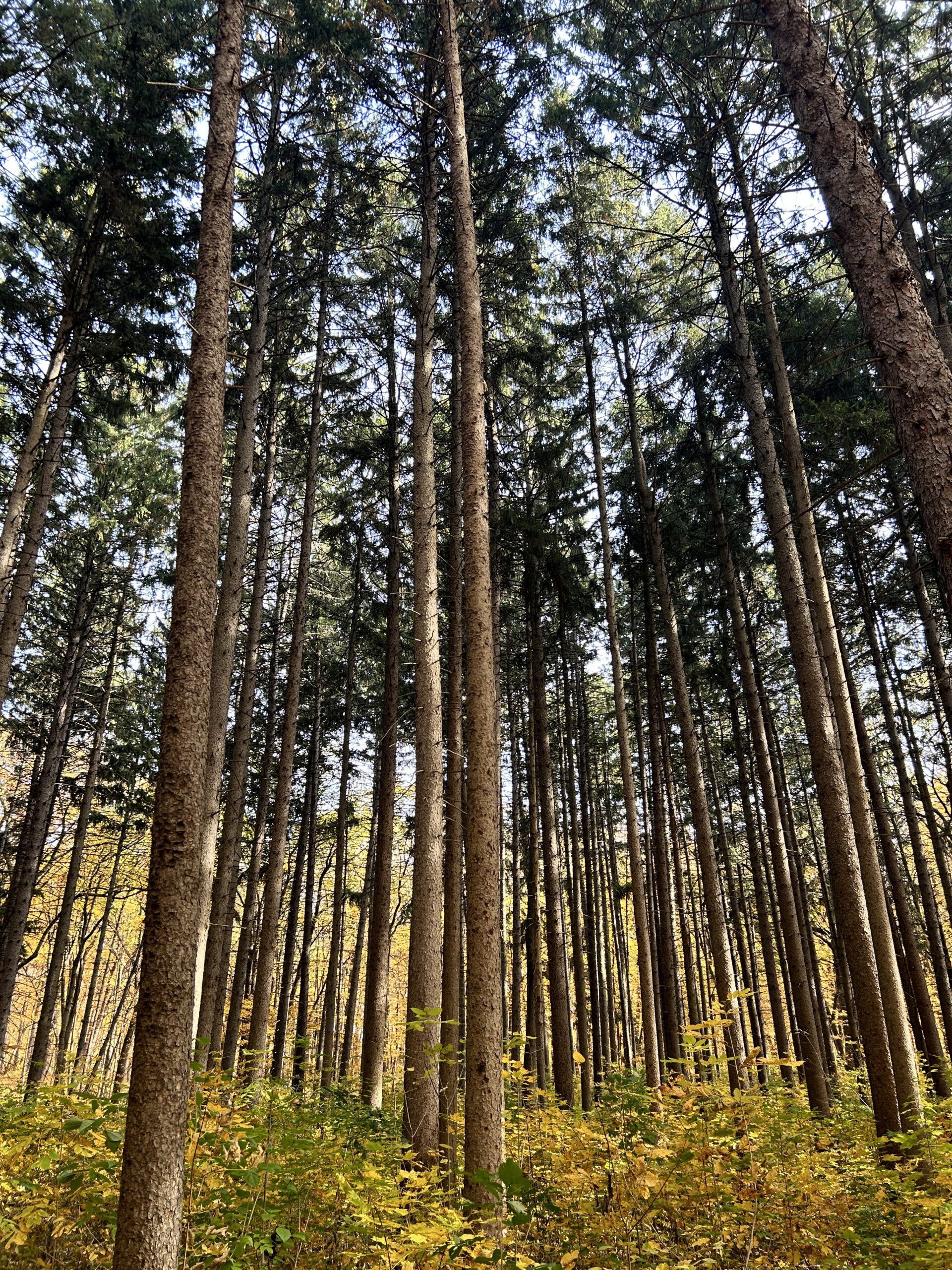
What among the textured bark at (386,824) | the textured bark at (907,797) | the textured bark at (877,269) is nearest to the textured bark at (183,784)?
the textured bark at (877,269)

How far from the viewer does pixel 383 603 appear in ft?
50.9

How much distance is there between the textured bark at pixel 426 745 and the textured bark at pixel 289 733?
2.13m

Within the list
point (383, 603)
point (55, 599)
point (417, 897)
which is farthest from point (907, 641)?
point (55, 599)

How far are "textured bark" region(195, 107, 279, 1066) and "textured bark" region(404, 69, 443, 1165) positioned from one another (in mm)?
2350

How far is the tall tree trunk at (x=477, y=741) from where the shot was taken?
569 centimetres

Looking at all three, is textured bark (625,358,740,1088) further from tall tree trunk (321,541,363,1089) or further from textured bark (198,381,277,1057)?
textured bark (198,381,277,1057)

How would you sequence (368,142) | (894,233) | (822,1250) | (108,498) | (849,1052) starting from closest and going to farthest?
(822,1250), (894,233), (368,142), (108,498), (849,1052)

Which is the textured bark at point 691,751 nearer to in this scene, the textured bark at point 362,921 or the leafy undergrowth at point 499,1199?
the leafy undergrowth at point 499,1199

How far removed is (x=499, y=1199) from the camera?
482 cm

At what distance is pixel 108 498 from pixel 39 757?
20.0 ft

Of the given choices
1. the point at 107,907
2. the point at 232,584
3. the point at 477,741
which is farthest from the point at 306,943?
the point at 477,741

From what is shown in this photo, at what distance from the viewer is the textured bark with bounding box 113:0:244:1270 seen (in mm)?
4199

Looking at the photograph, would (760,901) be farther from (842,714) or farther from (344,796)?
(344,796)

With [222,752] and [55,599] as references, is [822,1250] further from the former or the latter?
[55,599]
